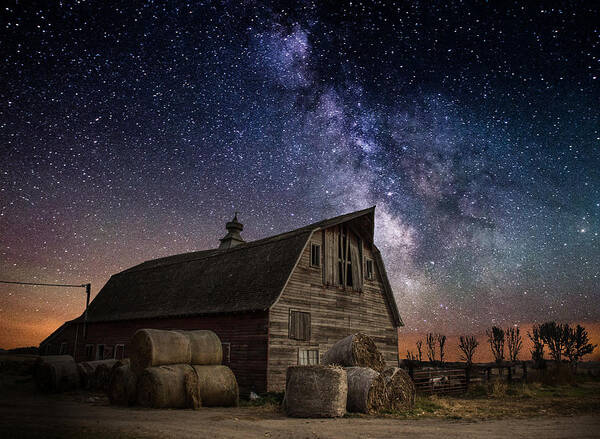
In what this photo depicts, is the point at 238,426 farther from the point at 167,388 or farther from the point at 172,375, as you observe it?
the point at 172,375

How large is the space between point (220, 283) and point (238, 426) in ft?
39.6

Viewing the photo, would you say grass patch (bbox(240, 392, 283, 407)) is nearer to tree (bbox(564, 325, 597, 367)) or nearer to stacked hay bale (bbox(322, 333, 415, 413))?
stacked hay bale (bbox(322, 333, 415, 413))

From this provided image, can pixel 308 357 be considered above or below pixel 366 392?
above

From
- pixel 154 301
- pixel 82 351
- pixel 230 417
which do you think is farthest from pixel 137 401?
pixel 82 351

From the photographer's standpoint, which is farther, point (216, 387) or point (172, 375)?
point (216, 387)

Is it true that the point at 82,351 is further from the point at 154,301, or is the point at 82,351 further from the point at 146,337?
the point at 146,337

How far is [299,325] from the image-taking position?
19141 mm

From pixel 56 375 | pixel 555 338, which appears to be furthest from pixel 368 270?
pixel 555 338

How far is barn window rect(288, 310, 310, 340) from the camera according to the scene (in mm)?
18797

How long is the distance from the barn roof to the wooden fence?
3.82 m

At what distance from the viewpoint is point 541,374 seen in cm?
2800

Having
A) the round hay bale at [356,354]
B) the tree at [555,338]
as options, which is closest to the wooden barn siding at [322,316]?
the round hay bale at [356,354]

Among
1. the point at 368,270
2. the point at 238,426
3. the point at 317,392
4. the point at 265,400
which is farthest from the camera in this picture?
the point at 368,270

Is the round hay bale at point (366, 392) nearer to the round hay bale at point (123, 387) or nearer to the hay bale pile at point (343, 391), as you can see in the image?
the hay bale pile at point (343, 391)
